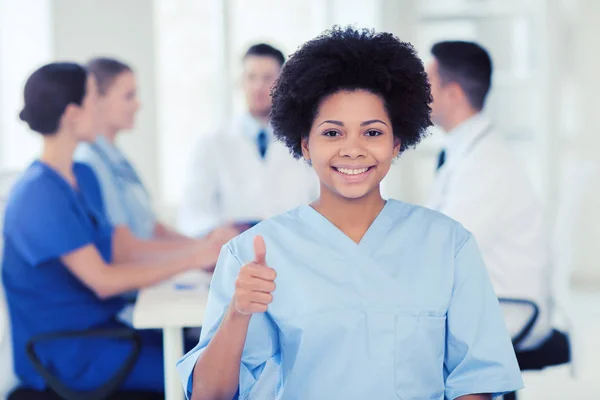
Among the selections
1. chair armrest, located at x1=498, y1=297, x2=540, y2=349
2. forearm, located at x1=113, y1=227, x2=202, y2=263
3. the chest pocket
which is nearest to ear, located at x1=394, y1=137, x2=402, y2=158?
the chest pocket

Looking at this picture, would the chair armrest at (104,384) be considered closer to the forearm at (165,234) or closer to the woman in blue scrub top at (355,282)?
the woman in blue scrub top at (355,282)

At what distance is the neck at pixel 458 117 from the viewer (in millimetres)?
2613

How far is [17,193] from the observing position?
221cm

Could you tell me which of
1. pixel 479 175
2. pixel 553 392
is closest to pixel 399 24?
pixel 553 392

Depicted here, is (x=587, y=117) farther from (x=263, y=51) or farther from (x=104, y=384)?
(x=104, y=384)

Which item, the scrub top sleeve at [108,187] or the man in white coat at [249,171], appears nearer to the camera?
the scrub top sleeve at [108,187]

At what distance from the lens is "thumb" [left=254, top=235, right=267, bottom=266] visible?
1271 millimetres

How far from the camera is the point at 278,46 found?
197 inches

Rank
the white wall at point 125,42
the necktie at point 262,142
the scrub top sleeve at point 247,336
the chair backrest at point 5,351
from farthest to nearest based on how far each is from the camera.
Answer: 1. the white wall at point 125,42
2. the necktie at point 262,142
3. the chair backrest at point 5,351
4. the scrub top sleeve at point 247,336

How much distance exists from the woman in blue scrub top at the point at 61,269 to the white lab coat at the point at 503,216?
2.31ft

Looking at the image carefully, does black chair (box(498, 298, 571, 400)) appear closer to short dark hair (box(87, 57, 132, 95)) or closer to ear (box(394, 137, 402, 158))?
ear (box(394, 137, 402, 158))

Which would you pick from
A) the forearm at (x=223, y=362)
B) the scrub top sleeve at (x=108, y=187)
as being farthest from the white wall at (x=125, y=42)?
the forearm at (x=223, y=362)

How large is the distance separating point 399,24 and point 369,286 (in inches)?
150

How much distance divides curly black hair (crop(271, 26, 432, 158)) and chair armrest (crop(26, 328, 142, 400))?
82 cm
